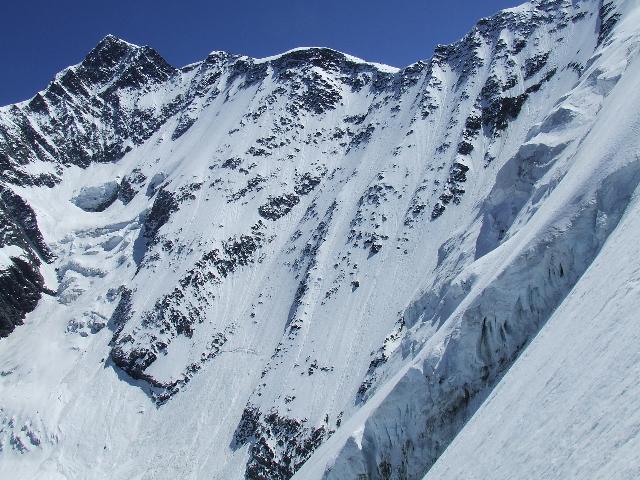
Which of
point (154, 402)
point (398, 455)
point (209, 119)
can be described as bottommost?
point (154, 402)

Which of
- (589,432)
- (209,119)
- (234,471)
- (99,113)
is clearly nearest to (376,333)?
→ (234,471)

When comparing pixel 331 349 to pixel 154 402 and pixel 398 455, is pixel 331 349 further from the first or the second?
pixel 398 455

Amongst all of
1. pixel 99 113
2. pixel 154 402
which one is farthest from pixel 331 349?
pixel 99 113

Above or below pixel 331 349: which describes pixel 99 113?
above

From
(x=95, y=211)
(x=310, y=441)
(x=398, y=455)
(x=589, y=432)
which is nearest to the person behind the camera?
(x=589, y=432)

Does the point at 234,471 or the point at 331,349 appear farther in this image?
the point at 331,349

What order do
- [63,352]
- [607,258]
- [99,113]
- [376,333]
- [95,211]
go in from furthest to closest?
1. [99,113]
2. [95,211]
3. [63,352]
4. [376,333]
5. [607,258]
